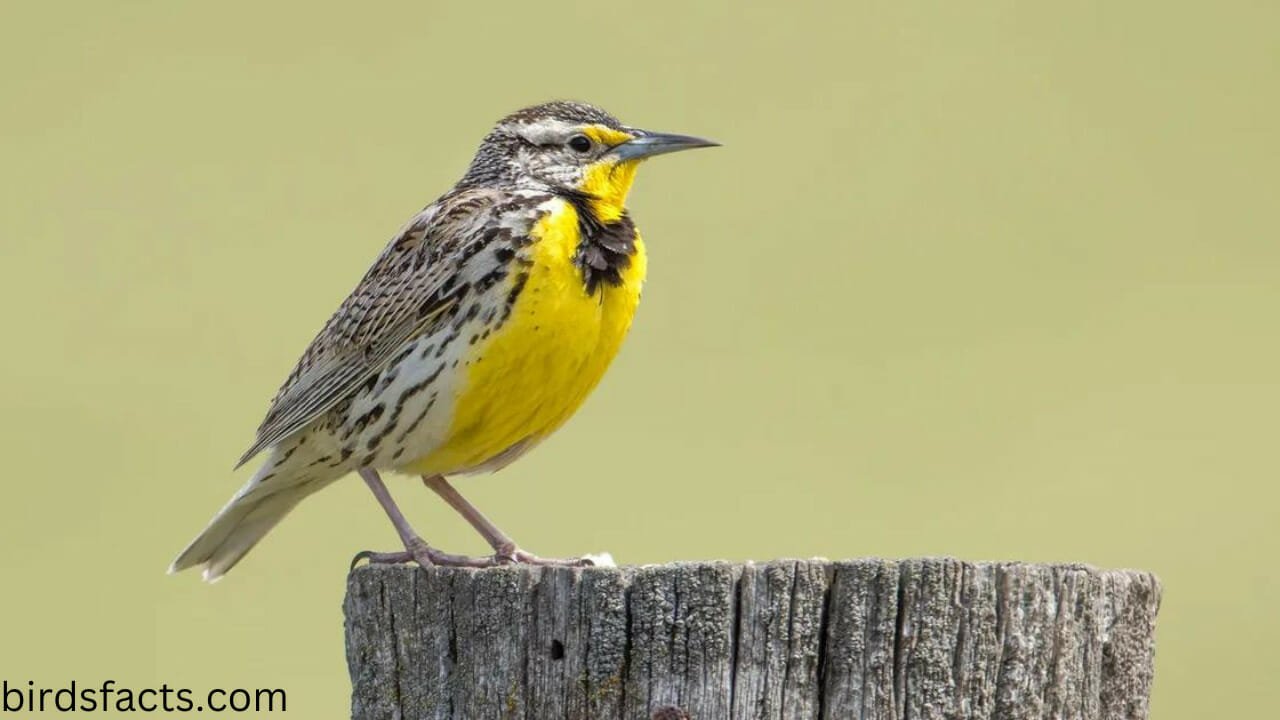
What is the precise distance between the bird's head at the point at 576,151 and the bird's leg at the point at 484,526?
2.54ft

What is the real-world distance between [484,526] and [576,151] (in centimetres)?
93

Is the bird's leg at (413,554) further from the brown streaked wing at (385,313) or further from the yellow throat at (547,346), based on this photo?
the brown streaked wing at (385,313)

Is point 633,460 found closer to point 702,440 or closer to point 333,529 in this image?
point 702,440

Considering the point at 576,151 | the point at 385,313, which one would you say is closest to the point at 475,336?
the point at 385,313

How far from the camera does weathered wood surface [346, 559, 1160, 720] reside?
306 cm

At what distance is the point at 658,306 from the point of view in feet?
33.1

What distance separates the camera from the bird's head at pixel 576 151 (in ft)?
16.5

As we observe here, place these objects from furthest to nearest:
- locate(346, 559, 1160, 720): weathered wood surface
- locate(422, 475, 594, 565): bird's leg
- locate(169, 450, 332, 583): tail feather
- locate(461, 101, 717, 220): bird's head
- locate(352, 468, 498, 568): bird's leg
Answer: locate(169, 450, 332, 583): tail feather
locate(461, 101, 717, 220): bird's head
locate(422, 475, 594, 565): bird's leg
locate(352, 468, 498, 568): bird's leg
locate(346, 559, 1160, 720): weathered wood surface

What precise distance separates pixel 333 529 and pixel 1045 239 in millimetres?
4179

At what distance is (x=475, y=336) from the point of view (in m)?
4.61

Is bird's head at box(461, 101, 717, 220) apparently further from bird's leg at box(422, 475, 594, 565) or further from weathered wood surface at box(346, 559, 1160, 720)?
weathered wood surface at box(346, 559, 1160, 720)

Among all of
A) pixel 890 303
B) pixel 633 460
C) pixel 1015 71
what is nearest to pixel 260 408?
pixel 633 460

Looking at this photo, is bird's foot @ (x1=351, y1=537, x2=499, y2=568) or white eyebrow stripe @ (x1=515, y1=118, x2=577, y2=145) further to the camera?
white eyebrow stripe @ (x1=515, y1=118, x2=577, y2=145)

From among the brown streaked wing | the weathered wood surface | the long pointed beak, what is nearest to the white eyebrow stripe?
the long pointed beak
